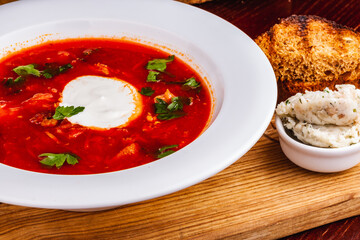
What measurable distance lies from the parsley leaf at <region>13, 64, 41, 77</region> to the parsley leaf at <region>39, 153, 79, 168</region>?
0.93 meters

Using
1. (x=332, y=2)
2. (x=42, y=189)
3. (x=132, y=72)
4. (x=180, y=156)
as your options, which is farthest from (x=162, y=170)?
(x=332, y=2)

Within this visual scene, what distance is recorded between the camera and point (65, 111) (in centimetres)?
288

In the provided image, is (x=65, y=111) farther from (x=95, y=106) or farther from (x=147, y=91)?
(x=147, y=91)

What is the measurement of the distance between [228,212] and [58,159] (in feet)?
3.20

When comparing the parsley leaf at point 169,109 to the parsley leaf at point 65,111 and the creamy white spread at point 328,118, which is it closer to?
the parsley leaf at point 65,111

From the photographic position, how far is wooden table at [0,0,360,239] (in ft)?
8.37

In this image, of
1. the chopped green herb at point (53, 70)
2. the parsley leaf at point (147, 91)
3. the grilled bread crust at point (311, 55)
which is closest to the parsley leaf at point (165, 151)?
the parsley leaf at point (147, 91)

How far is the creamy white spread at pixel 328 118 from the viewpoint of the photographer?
266cm

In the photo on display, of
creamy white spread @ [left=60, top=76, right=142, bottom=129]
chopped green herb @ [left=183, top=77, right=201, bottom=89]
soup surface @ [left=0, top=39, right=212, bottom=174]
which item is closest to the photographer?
soup surface @ [left=0, top=39, right=212, bottom=174]

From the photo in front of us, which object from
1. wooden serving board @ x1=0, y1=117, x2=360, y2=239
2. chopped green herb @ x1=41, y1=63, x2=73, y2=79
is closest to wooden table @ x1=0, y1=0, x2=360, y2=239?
wooden serving board @ x1=0, y1=117, x2=360, y2=239

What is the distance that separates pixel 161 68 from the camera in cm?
336

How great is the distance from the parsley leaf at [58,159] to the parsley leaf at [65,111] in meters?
0.39

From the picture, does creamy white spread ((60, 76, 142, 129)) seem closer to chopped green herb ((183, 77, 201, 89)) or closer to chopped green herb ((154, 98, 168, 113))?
chopped green herb ((154, 98, 168, 113))

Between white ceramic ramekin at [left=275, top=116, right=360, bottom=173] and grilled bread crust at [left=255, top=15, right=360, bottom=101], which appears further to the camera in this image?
grilled bread crust at [left=255, top=15, right=360, bottom=101]
